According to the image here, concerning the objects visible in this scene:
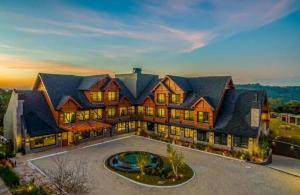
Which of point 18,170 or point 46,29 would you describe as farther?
point 46,29

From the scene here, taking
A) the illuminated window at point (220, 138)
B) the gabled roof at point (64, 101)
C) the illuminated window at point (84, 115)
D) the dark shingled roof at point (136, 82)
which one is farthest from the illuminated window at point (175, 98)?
the gabled roof at point (64, 101)

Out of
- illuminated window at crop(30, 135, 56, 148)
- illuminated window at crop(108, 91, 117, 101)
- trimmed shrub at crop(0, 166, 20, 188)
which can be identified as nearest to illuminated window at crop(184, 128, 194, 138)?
illuminated window at crop(108, 91, 117, 101)

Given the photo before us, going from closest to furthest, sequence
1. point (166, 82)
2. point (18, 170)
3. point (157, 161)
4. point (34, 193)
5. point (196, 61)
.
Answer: point (34, 193) < point (18, 170) < point (157, 161) < point (166, 82) < point (196, 61)

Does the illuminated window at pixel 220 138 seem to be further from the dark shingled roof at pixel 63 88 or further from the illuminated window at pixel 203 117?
the dark shingled roof at pixel 63 88

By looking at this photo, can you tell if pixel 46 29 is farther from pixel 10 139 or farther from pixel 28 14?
pixel 10 139

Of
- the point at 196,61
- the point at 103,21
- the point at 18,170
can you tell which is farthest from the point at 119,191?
the point at 196,61

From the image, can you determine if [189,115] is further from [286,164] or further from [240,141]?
[286,164]

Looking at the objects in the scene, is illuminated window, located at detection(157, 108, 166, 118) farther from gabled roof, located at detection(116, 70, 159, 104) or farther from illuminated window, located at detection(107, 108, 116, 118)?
illuminated window, located at detection(107, 108, 116, 118)
